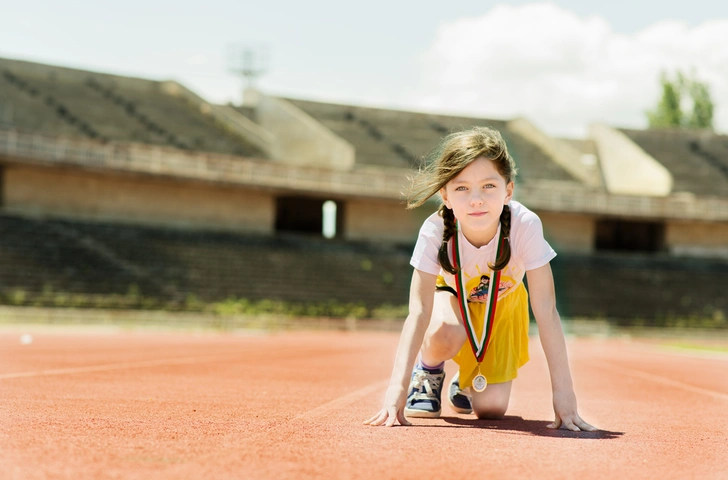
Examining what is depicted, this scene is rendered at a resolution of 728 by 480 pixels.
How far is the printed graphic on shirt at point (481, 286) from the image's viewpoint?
434 cm

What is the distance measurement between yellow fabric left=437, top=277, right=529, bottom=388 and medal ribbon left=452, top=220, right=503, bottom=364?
11 centimetres

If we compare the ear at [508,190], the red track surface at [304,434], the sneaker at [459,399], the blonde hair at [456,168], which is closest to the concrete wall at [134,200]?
the red track surface at [304,434]

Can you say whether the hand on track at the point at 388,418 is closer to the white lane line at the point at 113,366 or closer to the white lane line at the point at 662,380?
the white lane line at the point at 113,366

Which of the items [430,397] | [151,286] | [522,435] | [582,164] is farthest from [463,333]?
[582,164]

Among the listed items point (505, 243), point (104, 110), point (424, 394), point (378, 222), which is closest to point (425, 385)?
point (424, 394)

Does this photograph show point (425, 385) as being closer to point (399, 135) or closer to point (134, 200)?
point (134, 200)

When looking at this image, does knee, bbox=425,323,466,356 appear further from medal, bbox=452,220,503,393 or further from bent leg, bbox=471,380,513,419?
bent leg, bbox=471,380,513,419

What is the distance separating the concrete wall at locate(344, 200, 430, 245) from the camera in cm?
3588

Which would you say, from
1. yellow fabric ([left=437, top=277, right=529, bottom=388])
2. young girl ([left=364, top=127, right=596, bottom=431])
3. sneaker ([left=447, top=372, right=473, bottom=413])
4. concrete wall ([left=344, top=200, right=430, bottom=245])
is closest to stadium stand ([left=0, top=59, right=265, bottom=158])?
concrete wall ([left=344, top=200, right=430, bottom=245])

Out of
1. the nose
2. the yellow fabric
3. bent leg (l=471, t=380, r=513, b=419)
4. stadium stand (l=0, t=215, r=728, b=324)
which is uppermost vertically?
the nose

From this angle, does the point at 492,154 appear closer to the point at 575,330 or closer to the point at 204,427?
the point at 204,427

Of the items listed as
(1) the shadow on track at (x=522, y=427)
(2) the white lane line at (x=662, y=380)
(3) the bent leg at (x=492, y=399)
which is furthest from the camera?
(2) the white lane line at (x=662, y=380)

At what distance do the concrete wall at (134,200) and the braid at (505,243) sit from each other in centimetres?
2850

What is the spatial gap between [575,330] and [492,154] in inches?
962
